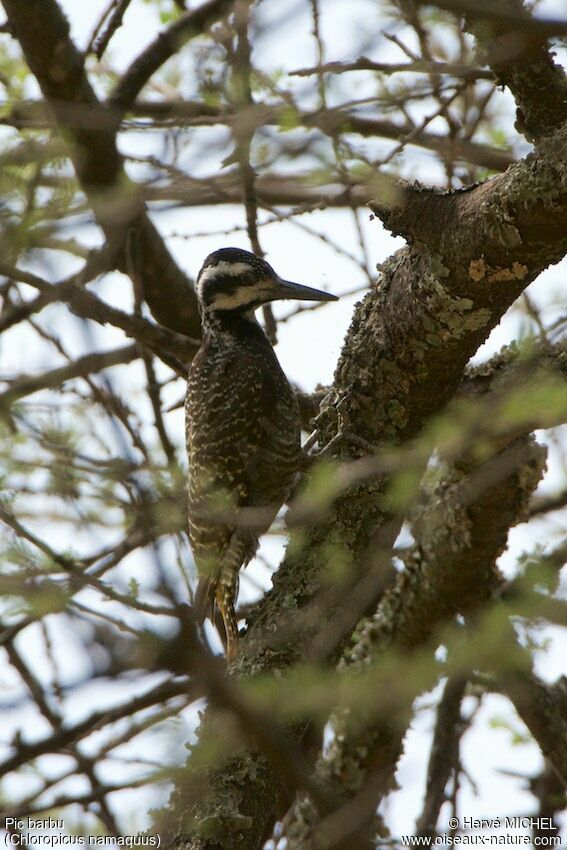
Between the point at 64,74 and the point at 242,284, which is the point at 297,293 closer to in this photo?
the point at 242,284

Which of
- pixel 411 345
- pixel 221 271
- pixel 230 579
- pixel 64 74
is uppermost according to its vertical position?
pixel 64 74

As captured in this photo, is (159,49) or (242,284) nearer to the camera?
(159,49)

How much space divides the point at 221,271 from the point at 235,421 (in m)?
0.82

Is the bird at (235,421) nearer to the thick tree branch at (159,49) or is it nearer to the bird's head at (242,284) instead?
the bird's head at (242,284)

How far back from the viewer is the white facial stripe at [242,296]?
5.70m

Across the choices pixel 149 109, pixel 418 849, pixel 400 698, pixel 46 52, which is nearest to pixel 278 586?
pixel 400 698

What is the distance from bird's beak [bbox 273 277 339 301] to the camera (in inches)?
215

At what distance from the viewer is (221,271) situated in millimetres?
5742

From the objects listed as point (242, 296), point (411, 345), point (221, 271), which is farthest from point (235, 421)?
point (411, 345)

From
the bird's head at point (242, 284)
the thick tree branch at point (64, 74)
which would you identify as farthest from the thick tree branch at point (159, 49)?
the bird's head at point (242, 284)

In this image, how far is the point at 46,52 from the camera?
509 centimetres

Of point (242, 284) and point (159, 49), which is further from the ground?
point (159, 49)

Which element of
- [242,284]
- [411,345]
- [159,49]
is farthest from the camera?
[242,284]

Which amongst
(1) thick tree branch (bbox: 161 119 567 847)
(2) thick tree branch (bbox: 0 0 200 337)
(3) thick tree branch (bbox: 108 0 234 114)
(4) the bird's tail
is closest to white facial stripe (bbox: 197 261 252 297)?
(2) thick tree branch (bbox: 0 0 200 337)
